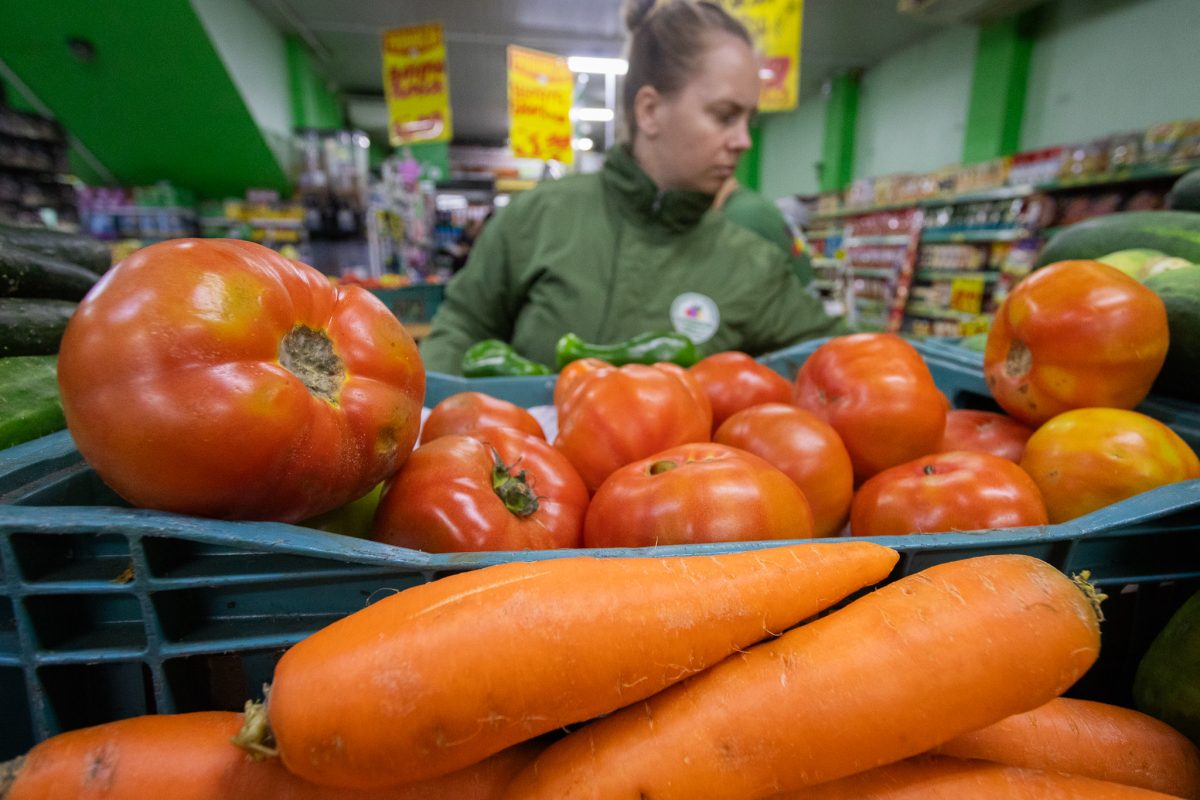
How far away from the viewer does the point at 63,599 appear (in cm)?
58

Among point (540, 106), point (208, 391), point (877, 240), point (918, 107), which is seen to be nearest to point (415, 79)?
point (540, 106)

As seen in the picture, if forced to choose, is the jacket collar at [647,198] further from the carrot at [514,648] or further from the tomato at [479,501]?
the carrot at [514,648]

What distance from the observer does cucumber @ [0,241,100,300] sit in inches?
39.0

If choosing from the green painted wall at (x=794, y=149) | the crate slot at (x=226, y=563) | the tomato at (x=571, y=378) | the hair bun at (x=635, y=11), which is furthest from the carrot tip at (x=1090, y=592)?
the green painted wall at (x=794, y=149)

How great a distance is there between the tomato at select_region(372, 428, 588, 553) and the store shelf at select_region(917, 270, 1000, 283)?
6816 millimetres

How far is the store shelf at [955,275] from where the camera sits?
6.29 metres

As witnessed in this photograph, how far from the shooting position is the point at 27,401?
2.62 feet

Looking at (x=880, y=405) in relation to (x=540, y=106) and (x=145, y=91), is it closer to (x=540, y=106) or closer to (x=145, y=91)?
(x=540, y=106)

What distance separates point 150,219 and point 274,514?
8.67 meters

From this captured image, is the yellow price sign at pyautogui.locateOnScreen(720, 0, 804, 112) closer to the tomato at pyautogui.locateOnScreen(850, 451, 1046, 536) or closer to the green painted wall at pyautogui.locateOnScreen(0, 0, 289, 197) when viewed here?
the tomato at pyautogui.locateOnScreen(850, 451, 1046, 536)

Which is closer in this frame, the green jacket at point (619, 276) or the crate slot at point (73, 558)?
the crate slot at point (73, 558)

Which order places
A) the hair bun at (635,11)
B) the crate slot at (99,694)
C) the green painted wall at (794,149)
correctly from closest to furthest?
the crate slot at (99,694) → the hair bun at (635,11) → the green painted wall at (794,149)

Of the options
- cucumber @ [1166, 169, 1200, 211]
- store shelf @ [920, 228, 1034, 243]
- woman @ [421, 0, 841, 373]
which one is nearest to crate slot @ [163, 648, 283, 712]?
woman @ [421, 0, 841, 373]

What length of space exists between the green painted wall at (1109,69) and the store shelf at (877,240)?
1.70 metres
